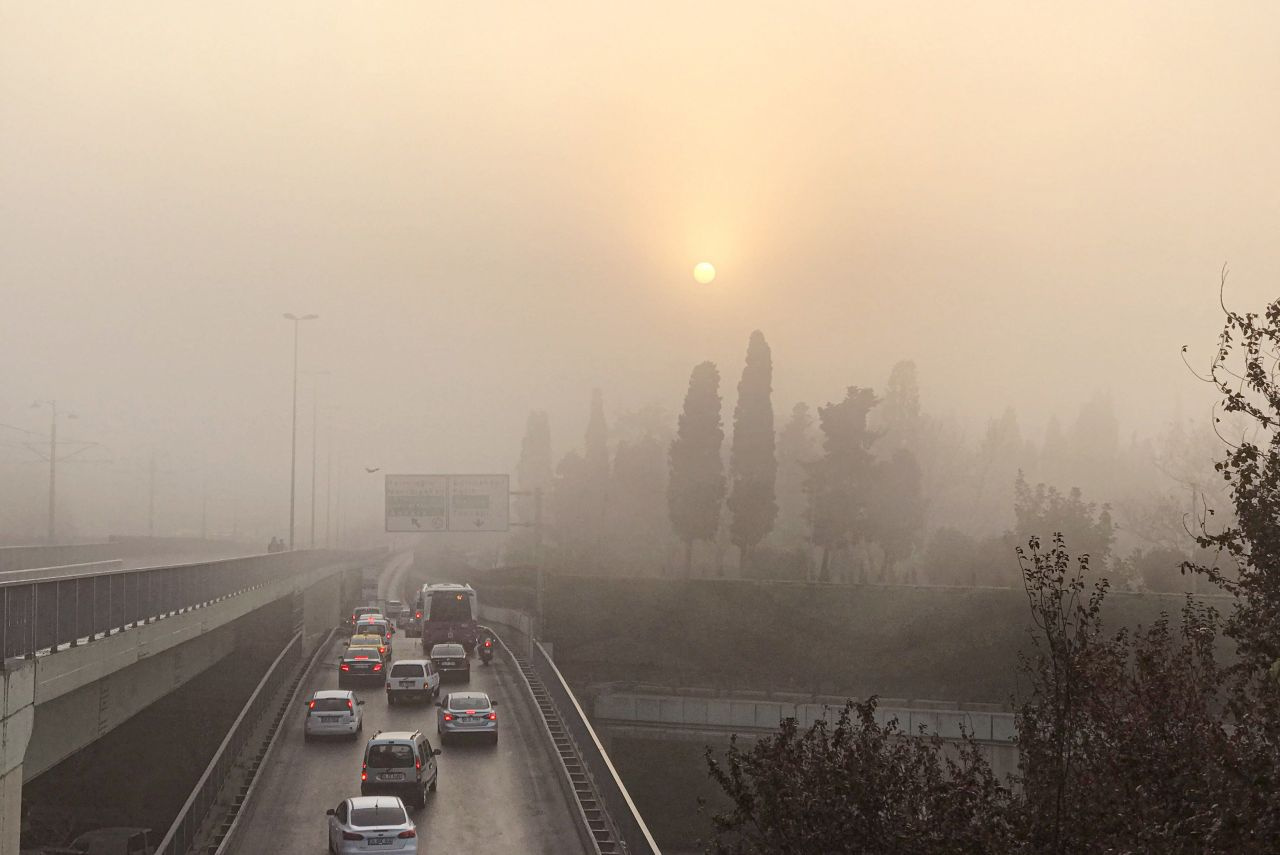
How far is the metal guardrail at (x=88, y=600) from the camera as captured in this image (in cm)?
1969

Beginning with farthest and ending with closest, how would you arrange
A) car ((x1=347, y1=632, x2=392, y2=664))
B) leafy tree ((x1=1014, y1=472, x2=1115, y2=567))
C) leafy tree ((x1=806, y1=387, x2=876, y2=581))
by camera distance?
leafy tree ((x1=806, y1=387, x2=876, y2=581)), leafy tree ((x1=1014, y1=472, x2=1115, y2=567)), car ((x1=347, y1=632, x2=392, y2=664))

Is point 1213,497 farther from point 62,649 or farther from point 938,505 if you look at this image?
point 62,649

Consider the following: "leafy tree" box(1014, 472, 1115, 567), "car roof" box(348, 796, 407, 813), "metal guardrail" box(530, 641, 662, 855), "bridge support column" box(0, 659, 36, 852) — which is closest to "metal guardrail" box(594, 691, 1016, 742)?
"metal guardrail" box(530, 641, 662, 855)

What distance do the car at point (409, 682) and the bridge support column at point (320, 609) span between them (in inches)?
794

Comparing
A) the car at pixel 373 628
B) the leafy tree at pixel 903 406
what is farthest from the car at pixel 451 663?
the leafy tree at pixel 903 406

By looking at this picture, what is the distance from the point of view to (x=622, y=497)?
420ft

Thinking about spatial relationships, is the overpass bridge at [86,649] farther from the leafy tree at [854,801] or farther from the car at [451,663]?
the leafy tree at [854,801]

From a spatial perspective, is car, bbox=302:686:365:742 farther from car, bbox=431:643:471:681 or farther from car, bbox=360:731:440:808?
car, bbox=431:643:471:681

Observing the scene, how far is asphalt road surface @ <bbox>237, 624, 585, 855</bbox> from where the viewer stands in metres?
28.6

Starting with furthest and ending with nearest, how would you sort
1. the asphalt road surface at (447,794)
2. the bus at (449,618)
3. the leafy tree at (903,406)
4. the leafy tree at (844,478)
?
the leafy tree at (903,406), the leafy tree at (844,478), the bus at (449,618), the asphalt road surface at (447,794)

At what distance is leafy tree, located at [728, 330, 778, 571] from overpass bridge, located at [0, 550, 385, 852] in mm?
50941

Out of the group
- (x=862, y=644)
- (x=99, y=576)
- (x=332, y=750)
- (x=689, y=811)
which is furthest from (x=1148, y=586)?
(x=99, y=576)

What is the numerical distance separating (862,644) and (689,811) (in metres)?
27.2

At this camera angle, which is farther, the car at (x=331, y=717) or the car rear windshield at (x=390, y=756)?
the car at (x=331, y=717)
